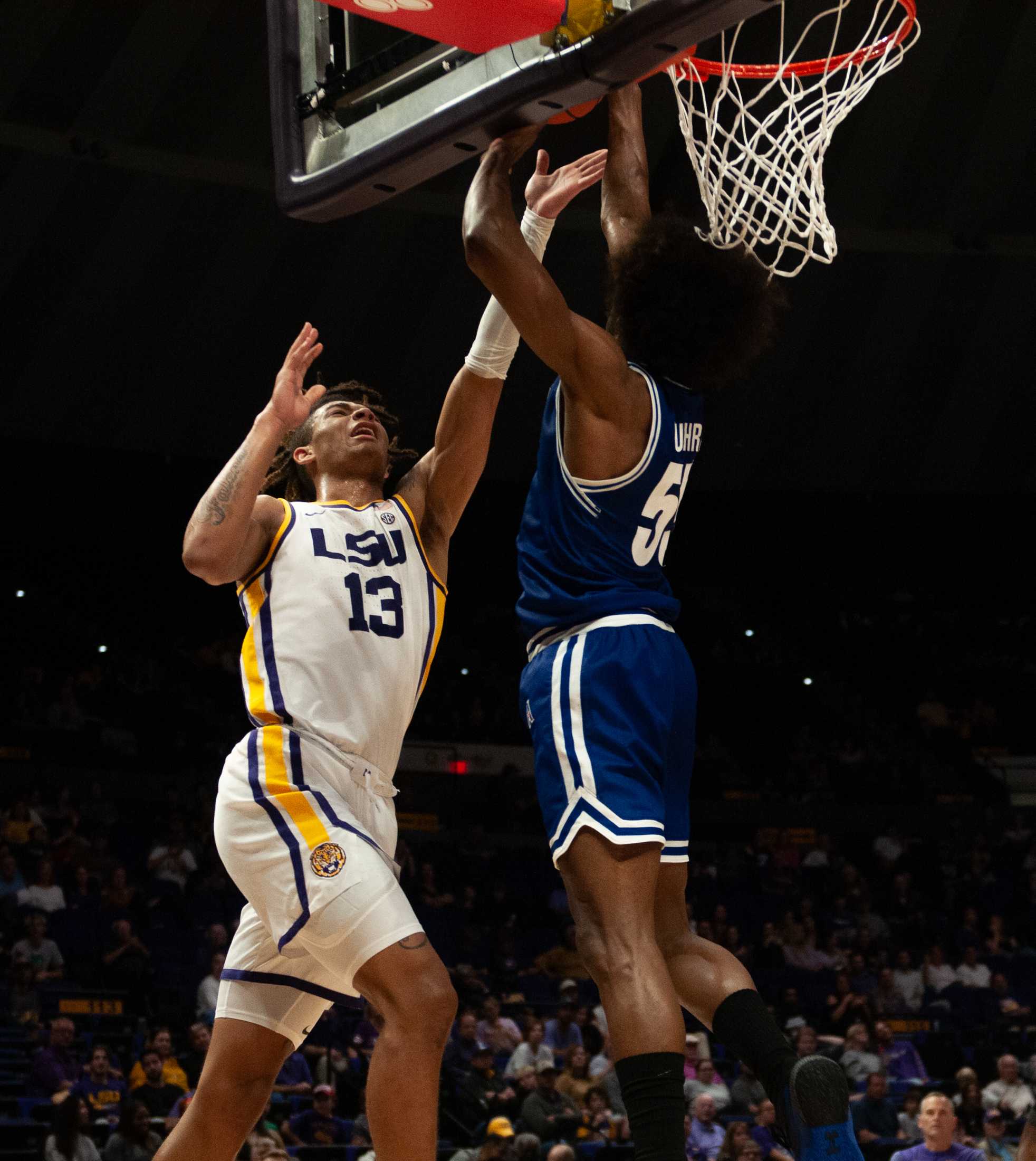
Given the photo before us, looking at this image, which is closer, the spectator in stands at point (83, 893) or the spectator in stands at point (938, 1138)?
the spectator in stands at point (938, 1138)

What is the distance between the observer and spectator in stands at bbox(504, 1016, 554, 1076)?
11320 mm

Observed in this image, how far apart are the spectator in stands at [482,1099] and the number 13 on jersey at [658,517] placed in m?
7.33

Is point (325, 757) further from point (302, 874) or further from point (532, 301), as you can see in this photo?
point (532, 301)

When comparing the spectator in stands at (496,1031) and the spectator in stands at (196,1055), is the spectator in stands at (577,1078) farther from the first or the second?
the spectator in stands at (196,1055)

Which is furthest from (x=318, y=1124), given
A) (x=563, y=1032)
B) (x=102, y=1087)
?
(x=563, y=1032)

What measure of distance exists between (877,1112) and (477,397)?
8364mm

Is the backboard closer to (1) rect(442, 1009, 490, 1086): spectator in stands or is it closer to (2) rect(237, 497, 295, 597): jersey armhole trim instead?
(2) rect(237, 497, 295, 597): jersey armhole trim

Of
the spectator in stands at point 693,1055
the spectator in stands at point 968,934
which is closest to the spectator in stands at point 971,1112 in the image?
the spectator in stands at point 693,1055

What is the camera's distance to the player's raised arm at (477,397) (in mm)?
4547

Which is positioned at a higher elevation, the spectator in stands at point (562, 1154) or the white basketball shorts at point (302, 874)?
the white basketball shorts at point (302, 874)

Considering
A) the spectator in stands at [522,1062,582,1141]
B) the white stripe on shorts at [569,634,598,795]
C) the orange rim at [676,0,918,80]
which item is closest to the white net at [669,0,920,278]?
the orange rim at [676,0,918,80]

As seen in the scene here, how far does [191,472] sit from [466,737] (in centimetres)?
531

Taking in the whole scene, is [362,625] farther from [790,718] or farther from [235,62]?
[790,718]

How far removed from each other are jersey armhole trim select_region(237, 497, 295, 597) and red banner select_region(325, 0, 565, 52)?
1.40m
